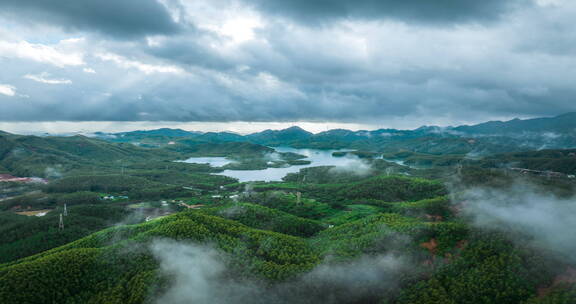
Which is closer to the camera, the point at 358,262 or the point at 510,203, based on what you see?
the point at 358,262

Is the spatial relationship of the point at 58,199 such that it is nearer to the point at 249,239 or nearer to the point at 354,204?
the point at 249,239

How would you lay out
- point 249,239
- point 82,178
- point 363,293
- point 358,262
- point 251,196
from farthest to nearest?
point 82,178 → point 251,196 → point 249,239 → point 358,262 → point 363,293

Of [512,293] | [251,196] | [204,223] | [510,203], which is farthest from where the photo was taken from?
[251,196]

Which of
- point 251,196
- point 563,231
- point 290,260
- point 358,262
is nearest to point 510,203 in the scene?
point 563,231

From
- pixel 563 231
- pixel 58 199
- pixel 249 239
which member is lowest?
pixel 58 199

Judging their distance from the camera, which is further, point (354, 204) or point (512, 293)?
point (354, 204)

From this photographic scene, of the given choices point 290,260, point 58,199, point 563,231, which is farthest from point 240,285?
point 58,199

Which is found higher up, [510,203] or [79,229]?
[510,203]

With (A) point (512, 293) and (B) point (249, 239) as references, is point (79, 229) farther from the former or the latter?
(A) point (512, 293)

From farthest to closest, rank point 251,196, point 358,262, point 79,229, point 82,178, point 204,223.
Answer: point 82,178 < point 251,196 < point 79,229 < point 204,223 < point 358,262
